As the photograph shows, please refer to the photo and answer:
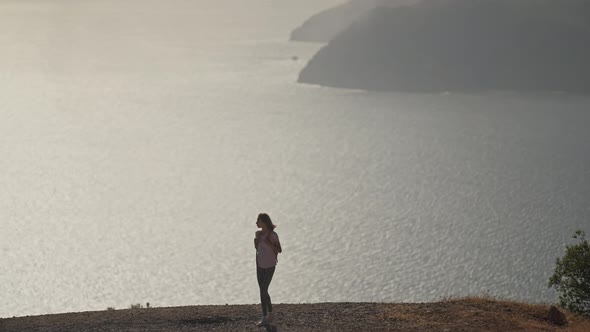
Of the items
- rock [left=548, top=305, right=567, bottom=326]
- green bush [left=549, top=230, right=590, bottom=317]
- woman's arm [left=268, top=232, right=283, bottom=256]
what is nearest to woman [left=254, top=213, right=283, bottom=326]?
woman's arm [left=268, top=232, right=283, bottom=256]

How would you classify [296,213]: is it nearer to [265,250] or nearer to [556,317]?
[556,317]

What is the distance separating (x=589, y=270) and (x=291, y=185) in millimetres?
123432

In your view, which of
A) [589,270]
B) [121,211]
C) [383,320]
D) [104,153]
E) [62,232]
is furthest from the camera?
[104,153]

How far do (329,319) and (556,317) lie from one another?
7083mm

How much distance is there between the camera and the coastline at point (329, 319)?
968 inches

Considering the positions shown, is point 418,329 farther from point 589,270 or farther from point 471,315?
point 589,270

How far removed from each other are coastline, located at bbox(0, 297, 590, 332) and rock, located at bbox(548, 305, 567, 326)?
0.18 m

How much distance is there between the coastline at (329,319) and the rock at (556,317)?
185mm

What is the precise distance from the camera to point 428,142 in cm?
18362

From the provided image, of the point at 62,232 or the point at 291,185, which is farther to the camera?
the point at 291,185

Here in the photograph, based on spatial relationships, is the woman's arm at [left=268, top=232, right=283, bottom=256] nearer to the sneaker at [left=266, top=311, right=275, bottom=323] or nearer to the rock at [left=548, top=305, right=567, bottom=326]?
the sneaker at [left=266, top=311, right=275, bottom=323]

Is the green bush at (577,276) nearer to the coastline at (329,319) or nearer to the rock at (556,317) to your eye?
the coastline at (329,319)

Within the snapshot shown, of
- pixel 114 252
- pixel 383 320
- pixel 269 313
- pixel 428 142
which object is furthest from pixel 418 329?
pixel 428 142

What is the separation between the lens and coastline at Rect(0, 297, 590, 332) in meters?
24.6
